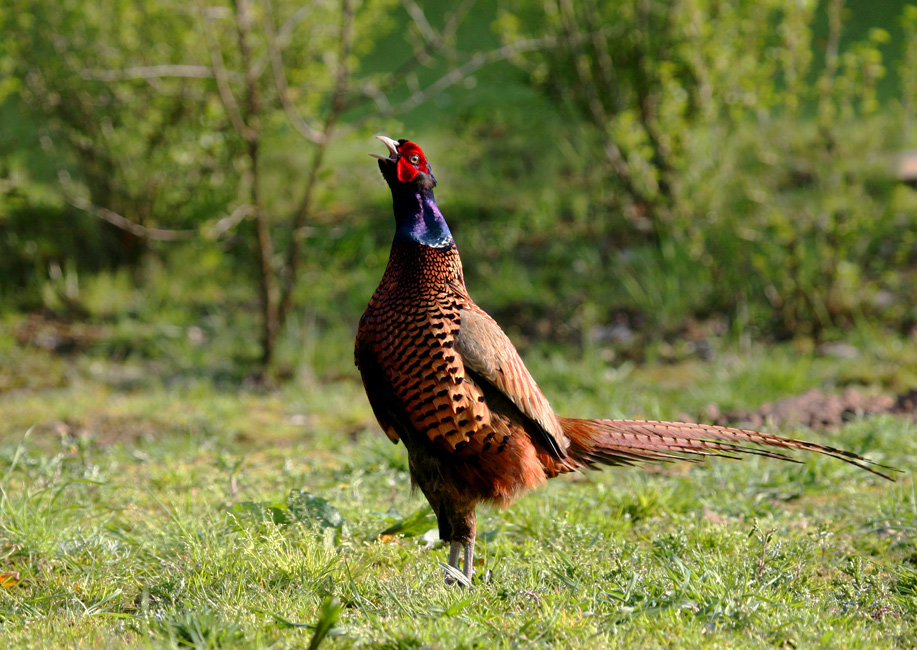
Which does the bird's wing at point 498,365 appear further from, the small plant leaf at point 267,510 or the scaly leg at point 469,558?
the small plant leaf at point 267,510

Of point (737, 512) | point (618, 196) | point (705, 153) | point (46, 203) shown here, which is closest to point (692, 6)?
point (705, 153)

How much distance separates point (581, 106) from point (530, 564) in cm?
463

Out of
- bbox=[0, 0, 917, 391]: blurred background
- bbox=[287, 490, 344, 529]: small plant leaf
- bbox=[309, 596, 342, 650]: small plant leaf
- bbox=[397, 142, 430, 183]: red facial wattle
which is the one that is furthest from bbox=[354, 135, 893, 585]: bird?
bbox=[0, 0, 917, 391]: blurred background

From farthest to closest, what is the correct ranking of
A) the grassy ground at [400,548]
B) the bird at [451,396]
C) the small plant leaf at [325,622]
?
1. the bird at [451,396]
2. the grassy ground at [400,548]
3. the small plant leaf at [325,622]

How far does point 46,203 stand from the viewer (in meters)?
7.21

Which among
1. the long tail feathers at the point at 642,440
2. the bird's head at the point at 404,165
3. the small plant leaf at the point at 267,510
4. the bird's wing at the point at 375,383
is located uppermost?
the bird's head at the point at 404,165

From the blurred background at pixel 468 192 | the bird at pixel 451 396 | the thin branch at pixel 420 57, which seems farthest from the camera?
the blurred background at pixel 468 192

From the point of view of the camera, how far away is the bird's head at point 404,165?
2.51m

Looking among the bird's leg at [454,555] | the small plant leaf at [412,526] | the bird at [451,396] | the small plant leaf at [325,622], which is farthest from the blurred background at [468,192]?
the small plant leaf at [325,622]

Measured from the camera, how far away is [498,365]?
2.40 m

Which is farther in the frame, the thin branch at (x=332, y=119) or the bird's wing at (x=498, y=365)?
the thin branch at (x=332, y=119)

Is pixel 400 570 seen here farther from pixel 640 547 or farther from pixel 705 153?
→ pixel 705 153

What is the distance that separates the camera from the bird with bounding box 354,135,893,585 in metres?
2.34

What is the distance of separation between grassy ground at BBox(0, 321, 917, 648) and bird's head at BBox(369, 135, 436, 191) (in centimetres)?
106
